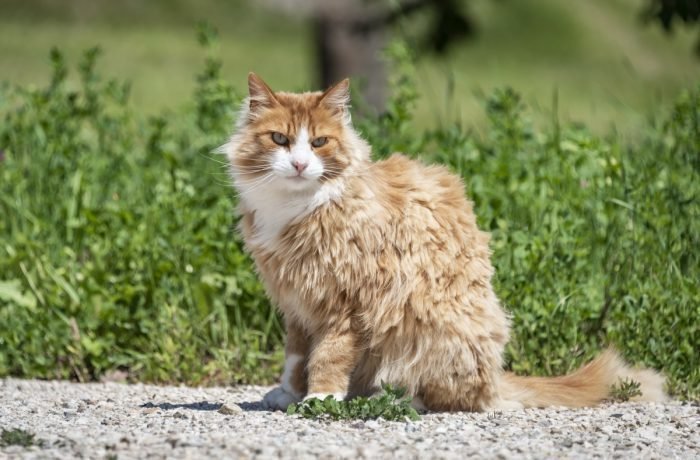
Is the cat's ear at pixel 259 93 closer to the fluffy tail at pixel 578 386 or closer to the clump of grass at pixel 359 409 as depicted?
the clump of grass at pixel 359 409

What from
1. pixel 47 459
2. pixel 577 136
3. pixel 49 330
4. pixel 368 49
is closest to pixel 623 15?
pixel 368 49

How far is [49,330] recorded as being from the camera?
5578 mm

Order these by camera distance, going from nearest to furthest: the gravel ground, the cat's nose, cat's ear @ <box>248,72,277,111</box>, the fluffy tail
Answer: the gravel ground, the cat's nose, cat's ear @ <box>248,72,277,111</box>, the fluffy tail

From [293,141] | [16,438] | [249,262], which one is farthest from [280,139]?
[16,438]

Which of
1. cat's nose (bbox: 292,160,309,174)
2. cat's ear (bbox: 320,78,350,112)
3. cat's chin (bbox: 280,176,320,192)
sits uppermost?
cat's ear (bbox: 320,78,350,112)

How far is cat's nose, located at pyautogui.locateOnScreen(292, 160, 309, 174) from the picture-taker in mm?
4441

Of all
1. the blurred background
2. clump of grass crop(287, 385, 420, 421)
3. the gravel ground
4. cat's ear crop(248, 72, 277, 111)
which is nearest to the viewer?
the gravel ground

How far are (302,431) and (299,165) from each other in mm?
1132

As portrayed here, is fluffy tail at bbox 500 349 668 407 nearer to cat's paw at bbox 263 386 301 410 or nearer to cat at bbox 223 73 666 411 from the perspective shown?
cat at bbox 223 73 666 411

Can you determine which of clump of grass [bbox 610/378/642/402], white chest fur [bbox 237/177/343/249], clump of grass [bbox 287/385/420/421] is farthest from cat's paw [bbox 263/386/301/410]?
clump of grass [bbox 610/378/642/402]

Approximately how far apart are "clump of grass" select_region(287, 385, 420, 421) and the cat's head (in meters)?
0.92

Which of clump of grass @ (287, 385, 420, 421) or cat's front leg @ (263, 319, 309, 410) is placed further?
cat's front leg @ (263, 319, 309, 410)

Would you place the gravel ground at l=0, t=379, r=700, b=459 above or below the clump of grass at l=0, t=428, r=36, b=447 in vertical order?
below

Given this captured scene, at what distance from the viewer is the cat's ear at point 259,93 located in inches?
183
